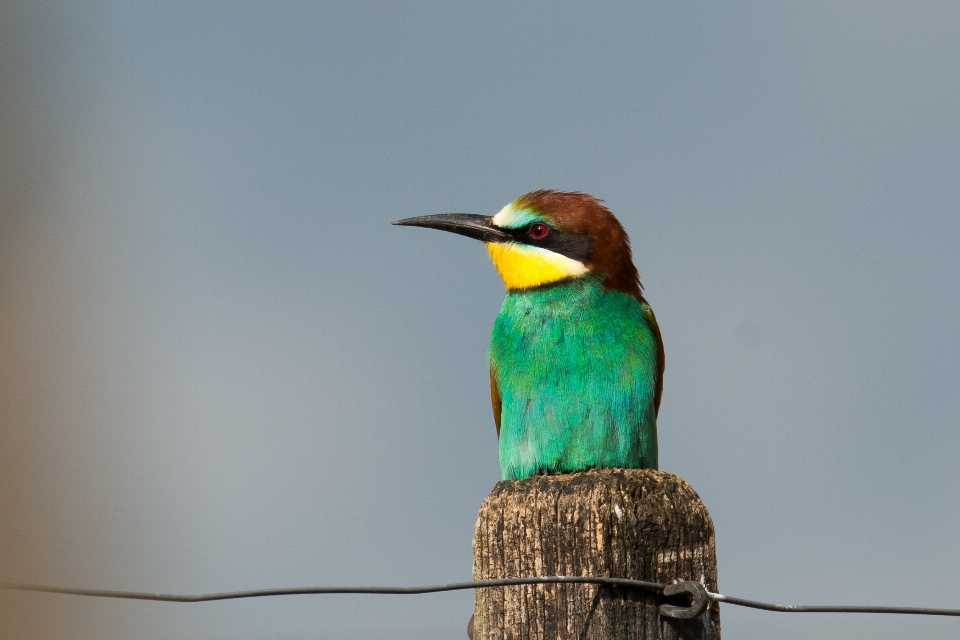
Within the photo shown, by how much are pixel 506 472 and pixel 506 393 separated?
0.36 meters

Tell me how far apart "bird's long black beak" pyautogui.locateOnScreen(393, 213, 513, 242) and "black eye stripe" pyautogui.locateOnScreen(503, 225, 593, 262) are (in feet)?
0.61

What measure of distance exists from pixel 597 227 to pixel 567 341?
2.23 ft

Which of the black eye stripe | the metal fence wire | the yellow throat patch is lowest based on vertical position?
the metal fence wire

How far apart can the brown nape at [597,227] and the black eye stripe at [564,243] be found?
2 cm

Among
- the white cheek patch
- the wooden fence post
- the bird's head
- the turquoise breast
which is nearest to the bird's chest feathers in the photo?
the turquoise breast

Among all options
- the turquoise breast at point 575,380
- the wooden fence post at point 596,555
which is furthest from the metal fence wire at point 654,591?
the turquoise breast at point 575,380

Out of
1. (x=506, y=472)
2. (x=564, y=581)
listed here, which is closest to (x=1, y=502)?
(x=564, y=581)

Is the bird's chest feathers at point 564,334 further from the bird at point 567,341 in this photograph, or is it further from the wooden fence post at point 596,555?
the wooden fence post at point 596,555

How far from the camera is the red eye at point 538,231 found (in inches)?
210

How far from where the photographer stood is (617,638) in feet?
8.82

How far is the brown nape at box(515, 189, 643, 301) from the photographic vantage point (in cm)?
521

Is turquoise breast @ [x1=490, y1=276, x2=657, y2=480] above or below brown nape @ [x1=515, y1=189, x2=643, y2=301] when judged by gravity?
below

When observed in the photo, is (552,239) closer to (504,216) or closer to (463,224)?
(504,216)

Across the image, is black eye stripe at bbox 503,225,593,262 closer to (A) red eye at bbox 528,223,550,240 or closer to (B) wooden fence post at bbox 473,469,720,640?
(A) red eye at bbox 528,223,550,240
